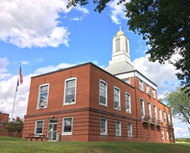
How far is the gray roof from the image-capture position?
35.0 meters

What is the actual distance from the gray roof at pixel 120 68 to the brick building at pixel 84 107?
14.6 feet

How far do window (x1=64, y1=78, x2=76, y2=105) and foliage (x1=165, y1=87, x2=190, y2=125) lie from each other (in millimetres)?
32174

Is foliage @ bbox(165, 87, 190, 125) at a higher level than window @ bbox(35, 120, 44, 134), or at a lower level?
higher

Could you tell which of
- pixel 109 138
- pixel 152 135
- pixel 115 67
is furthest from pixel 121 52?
pixel 109 138

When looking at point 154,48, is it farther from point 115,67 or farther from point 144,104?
point 115,67

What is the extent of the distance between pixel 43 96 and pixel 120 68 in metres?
17.0

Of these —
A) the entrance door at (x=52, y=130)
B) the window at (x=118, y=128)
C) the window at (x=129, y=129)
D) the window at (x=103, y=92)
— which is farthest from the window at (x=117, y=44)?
the entrance door at (x=52, y=130)

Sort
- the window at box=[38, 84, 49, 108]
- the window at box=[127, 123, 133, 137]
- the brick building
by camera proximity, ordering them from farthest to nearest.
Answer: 1. the window at box=[127, 123, 133, 137]
2. the window at box=[38, 84, 49, 108]
3. the brick building

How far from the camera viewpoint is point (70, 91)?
874 inches

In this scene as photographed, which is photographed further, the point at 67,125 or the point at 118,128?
the point at 118,128

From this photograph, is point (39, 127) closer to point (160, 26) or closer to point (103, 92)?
point (103, 92)

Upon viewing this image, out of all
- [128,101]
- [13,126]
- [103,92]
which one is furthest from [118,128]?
[13,126]

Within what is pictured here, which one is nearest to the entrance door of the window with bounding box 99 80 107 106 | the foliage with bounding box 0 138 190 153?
the window with bounding box 99 80 107 106

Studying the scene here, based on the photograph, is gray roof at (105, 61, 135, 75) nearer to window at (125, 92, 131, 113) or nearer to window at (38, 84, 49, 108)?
window at (125, 92, 131, 113)
